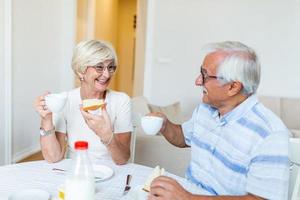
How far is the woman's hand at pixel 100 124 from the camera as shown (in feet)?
4.54

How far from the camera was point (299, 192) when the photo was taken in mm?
1283

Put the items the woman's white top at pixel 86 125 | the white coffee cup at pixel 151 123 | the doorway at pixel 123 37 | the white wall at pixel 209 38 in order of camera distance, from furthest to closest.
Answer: the doorway at pixel 123 37 → the white wall at pixel 209 38 → the woman's white top at pixel 86 125 → the white coffee cup at pixel 151 123

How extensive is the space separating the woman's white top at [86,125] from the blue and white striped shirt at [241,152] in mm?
384

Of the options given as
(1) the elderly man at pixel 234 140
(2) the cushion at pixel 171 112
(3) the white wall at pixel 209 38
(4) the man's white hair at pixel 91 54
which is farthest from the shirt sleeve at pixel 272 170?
(3) the white wall at pixel 209 38

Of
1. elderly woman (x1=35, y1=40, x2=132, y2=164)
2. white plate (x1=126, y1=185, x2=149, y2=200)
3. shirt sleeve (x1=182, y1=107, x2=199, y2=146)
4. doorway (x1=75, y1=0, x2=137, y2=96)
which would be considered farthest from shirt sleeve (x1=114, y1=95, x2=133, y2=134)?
doorway (x1=75, y1=0, x2=137, y2=96)

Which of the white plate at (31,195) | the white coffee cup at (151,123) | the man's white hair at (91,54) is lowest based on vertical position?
the white plate at (31,195)

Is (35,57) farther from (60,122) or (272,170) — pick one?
(272,170)

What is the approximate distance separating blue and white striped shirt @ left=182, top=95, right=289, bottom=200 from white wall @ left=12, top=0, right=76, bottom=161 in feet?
8.30

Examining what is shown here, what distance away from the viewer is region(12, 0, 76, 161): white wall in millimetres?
3416

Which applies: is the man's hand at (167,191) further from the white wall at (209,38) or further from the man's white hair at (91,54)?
the white wall at (209,38)

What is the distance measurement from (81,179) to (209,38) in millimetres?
3530

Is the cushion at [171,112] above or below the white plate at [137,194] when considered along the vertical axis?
below

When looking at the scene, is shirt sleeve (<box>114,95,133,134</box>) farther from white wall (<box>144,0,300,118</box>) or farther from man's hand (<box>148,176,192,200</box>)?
white wall (<box>144,0,300,118</box>)

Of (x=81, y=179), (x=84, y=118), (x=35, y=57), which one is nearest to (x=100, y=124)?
(x=84, y=118)
